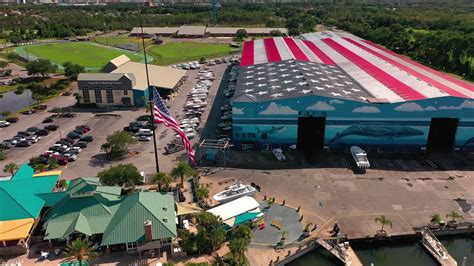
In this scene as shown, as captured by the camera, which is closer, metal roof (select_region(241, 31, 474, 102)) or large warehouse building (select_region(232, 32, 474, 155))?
large warehouse building (select_region(232, 32, 474, 155))

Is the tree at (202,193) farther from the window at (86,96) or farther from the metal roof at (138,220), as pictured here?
the window at (86,96)

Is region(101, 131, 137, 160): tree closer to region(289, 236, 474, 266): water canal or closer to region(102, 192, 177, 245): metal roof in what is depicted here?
region(102, 192, 177, 245): metal roof

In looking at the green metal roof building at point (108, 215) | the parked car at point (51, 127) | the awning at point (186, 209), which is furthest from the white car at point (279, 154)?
the parked car at point (51, 127)

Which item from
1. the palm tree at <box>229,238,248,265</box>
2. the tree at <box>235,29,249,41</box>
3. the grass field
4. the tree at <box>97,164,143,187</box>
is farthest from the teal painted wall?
the tree at <box>235,29,249,41</box>

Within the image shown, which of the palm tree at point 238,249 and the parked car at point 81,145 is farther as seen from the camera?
the parked car at point 81,145

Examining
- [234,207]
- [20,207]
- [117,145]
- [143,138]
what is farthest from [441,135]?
[20,207]

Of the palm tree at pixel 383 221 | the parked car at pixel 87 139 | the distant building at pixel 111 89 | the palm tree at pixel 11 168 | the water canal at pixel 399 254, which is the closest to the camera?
the water canal at pixel 399 254

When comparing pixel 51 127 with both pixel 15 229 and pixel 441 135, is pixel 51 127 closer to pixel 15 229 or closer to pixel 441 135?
pixel 15 229

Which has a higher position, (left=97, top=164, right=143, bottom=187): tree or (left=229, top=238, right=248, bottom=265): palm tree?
(left=97, top=164, right=143, bottom=187): tree
